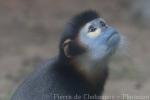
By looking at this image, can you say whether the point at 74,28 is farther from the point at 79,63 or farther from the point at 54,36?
the point at 54,36

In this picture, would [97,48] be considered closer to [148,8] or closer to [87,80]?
[87,80]

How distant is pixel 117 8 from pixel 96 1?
28 centimetres

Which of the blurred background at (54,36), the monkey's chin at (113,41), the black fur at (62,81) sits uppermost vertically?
the blurred background at (54,36)

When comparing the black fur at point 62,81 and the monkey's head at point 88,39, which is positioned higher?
the monkey's head at point 88,39

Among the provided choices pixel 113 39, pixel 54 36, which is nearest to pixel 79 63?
pixel 113 39

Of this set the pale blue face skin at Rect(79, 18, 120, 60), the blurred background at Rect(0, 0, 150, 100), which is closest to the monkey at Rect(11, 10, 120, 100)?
the pale blue face skin at Rect(79, 18, 120, 60)

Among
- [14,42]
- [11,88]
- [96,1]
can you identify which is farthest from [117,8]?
[11,88]

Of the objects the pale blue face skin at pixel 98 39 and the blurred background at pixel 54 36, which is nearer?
the pale blue face skin at pixel 98 39

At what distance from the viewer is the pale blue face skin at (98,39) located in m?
3.70

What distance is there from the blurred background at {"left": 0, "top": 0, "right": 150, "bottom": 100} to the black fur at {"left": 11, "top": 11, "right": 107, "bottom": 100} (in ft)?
5.45

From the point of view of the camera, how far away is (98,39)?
12.2ft

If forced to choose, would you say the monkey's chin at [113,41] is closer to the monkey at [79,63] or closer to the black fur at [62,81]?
the monkey at [79,63]

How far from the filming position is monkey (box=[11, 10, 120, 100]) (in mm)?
3693

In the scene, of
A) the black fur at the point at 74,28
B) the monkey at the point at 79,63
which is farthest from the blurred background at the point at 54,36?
the black fur at the point at 74,28
